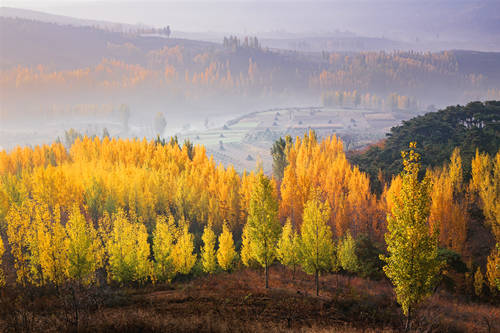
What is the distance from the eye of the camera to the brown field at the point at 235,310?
2694cm

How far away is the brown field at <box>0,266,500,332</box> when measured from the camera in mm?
26938

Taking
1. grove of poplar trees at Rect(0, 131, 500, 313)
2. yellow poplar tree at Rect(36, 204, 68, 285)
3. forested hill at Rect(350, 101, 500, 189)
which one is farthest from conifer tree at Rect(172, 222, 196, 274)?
forested hill at Rect(350, 101, 500, 189)

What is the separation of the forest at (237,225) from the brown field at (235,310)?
890 mm

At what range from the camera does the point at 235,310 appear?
3431 cm

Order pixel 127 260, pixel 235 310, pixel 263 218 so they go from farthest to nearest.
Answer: pixel 127 260 < pixel 263 218 < pixel 235 310

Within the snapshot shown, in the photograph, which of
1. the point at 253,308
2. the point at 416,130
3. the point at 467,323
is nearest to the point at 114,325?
the point at 253,308

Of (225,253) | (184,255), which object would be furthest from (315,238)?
(184,255)

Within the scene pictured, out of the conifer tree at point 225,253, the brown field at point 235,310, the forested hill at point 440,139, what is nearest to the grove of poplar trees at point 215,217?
the conifer tree at point 225,253

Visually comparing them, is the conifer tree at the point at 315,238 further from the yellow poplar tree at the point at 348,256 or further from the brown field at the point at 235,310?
the yellow poplar tree at the point at 348,256

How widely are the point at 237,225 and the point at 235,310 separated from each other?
47.7 meters

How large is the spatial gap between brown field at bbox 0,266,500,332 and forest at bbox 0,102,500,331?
2.92 ft

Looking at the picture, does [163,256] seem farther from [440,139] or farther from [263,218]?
[440,139]

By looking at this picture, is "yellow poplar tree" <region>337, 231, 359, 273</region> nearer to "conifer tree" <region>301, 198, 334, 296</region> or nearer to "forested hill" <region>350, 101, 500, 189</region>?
"conifer tree" <region>301, 198, 334, 296</region>

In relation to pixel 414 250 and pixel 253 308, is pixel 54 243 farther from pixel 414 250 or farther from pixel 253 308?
pixel 414 250
